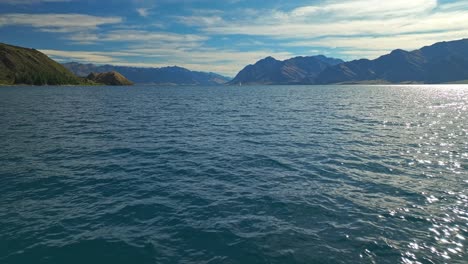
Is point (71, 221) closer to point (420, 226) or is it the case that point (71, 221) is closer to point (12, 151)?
point (420, 226)

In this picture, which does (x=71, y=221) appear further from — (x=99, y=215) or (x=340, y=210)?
(x=340, y=210)

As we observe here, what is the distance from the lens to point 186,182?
2527cm

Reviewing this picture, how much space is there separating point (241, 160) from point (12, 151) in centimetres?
2775

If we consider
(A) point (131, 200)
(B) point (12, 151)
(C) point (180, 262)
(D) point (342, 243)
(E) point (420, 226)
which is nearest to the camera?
(C) point (180, 262)

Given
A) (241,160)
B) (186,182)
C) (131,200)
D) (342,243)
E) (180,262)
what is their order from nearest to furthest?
1. (180,262)
2. (342,243)
3. (131,200)
4. (186,182)
5. (241,160)

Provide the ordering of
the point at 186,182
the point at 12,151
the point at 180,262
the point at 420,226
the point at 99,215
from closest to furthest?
the point at 180,262 → the point at 420,226 → the point at 99,215 → the point at 186,182 → the point at 12,151

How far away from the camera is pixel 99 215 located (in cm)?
1886

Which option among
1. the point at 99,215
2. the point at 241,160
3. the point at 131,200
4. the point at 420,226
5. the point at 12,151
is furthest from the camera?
the point at 12,151

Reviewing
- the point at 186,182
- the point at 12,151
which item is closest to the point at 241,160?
the point at 186,182

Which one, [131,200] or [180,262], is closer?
[180,262]

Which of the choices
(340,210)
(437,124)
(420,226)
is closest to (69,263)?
(340,210)

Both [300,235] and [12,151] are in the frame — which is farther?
[12,151]

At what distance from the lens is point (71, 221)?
58.7ft

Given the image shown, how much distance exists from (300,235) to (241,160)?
1635 cm
